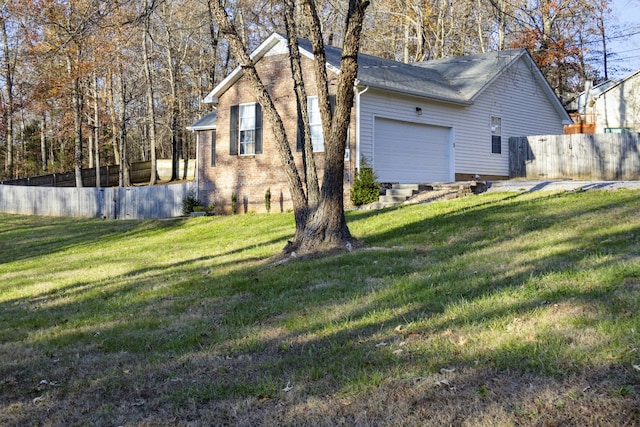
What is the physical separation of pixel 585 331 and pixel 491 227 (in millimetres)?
6565

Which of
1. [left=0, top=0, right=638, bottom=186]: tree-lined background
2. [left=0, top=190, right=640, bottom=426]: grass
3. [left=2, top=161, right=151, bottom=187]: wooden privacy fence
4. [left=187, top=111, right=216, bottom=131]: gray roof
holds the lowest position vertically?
[left=0, top=190, right=640, bottom=426]: grass

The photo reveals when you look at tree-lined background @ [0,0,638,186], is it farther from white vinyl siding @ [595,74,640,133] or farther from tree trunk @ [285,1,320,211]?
tree trunk @ [285,1,320,211]

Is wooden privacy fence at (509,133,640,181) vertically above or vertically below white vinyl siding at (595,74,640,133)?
below

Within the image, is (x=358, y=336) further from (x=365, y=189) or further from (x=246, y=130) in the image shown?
(x=246, y=130)

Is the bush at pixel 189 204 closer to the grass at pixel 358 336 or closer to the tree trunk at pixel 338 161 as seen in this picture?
the grass at pixel 358 336

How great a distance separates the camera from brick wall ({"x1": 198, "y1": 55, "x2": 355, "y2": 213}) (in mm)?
20453

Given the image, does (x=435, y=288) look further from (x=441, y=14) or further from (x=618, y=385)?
(x=441, y=14)

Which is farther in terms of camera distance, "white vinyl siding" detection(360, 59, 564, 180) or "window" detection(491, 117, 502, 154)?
"window" detection(491, 117, 502, 154)

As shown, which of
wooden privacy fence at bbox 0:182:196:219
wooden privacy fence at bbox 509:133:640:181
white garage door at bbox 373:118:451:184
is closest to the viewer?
white garage door at bbox 373:118:451:184

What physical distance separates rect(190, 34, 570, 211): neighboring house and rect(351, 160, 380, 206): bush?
0.60m

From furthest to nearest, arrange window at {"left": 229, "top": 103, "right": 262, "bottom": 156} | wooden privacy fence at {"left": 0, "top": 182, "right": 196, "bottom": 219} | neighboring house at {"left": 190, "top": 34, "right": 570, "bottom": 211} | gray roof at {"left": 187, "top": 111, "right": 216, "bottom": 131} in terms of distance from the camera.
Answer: wooden privacy fence at {"left": 0, "top": 182, "right": 196, "bottom": 219}
gray roof at {"left": 187, "top": 111, "right": 216, "bottom": 131}
window at {"left": 229, "top": 103, "right": 262, "bottom": 156}
neighboring house at {"left": 190, "top": 34, "right": 570, "bottom": 211}

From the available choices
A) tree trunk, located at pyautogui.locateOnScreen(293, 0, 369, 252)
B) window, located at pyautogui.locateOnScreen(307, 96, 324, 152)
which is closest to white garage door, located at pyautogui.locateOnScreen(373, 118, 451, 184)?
window, located at pyautogui.locateOnScreen(307, 96, 324, 152)

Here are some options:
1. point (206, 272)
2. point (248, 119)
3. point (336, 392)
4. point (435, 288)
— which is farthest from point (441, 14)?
point (336, 392)

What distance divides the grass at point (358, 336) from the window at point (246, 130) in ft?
34.2
